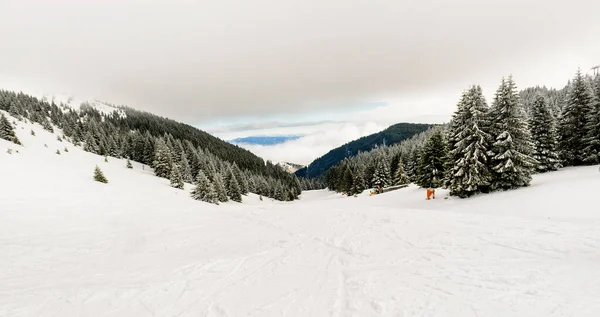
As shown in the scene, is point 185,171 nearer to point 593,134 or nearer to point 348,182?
point 348,182

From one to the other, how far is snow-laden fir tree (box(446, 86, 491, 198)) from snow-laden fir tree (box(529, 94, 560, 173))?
1217 centimetres

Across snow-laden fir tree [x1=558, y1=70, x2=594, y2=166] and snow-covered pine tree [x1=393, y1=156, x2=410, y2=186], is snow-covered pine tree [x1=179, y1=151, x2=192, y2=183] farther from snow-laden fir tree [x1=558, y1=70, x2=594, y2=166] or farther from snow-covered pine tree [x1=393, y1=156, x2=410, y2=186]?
snow-laden fir tree [x1=558, y1=70, x2=594, y2=166]

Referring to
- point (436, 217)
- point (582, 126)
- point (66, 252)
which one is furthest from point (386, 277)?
point (582, 126)

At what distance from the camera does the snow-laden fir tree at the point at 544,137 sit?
29.5 meters

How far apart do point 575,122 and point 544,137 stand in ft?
13.9

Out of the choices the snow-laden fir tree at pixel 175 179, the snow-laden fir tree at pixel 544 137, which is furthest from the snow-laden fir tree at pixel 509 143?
the snow-laden fir tree at pixel 175 179

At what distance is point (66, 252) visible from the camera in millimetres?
9852

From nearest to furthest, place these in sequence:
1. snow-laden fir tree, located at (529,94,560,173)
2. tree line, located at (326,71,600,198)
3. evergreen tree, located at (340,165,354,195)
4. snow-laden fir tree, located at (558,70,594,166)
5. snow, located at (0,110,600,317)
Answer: snow, located at (0,110,600,317), tree line, located at (326,71,600,198), snow-laden fir tree, located at (558,70,594,166), snow-laden fir tree, located at (529,94,560,173), evergreen tree, located at (340,165,354,195)

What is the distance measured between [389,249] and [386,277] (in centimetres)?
263

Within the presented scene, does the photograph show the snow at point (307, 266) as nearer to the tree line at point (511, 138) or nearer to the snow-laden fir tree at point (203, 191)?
the tree line at point (511, 138)

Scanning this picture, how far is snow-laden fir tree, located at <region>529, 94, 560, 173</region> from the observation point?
2950 centimetres

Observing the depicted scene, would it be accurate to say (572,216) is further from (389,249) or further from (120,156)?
(120,156)

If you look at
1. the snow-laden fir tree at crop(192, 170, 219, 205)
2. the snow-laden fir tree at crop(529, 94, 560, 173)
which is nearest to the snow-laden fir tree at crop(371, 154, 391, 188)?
the snow-laden fir tree at crop(529, 94, 560, 173)

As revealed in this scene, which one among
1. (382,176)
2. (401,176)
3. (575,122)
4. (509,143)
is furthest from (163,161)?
(575,122)
